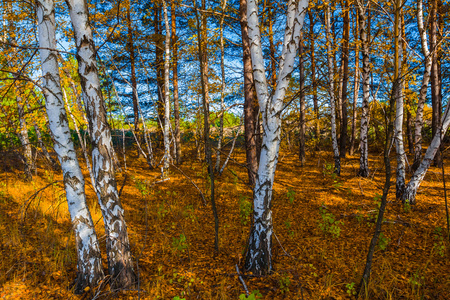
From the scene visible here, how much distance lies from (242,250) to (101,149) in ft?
7.84

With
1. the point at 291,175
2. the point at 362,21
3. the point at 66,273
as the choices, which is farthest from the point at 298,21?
the point at 291,175

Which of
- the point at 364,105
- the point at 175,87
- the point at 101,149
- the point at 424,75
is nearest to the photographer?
the point at 101,149

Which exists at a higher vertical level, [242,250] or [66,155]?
[66,155]

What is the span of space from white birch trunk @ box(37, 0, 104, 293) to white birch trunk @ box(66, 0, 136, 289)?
7.9 inches

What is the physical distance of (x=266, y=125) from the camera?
2.61m

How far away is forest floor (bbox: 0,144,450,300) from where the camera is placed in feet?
8.30

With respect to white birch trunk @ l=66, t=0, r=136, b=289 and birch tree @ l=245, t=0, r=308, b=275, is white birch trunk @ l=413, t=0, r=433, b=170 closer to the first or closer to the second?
birch tree @ l=245, t=0, r=308, b=275

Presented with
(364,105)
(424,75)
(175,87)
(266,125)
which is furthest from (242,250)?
(175,87)

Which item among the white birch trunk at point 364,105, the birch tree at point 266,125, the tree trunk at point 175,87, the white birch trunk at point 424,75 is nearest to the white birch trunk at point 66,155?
the birch tree at point 266,125

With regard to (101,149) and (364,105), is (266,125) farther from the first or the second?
→ (364,105)

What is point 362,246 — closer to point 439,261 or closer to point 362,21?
point 439,261

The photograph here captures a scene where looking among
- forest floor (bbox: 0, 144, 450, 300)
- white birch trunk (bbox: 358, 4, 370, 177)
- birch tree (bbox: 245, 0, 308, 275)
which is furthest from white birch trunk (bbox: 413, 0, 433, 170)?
birch tree (bbox: 245, 0, 308, 275)

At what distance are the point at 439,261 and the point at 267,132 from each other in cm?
290

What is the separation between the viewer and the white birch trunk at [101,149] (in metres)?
2.23
